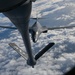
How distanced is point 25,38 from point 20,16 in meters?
12.1

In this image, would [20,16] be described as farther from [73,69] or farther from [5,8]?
[73,69]

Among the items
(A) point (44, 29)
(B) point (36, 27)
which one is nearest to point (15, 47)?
(A) point (44, 29)

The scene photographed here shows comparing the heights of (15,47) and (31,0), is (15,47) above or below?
below

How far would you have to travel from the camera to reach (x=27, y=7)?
702 inches

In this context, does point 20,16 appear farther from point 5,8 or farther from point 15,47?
point 15,47

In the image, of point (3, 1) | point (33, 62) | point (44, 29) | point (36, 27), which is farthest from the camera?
point (36, 27)

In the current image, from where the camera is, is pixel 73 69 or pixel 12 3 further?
pixel 12 3

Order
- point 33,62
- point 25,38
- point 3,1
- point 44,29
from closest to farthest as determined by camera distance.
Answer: point 3,1, point 25,38, point 33,62, point 44,29

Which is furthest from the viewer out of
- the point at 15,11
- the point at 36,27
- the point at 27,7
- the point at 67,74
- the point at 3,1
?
the point at 36,27

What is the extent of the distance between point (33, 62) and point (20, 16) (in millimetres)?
35101

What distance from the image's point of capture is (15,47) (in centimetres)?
5272

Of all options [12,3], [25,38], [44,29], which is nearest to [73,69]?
[12,3]

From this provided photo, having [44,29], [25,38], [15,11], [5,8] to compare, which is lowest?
[44,29]

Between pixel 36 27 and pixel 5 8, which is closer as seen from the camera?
pixel 5 8
